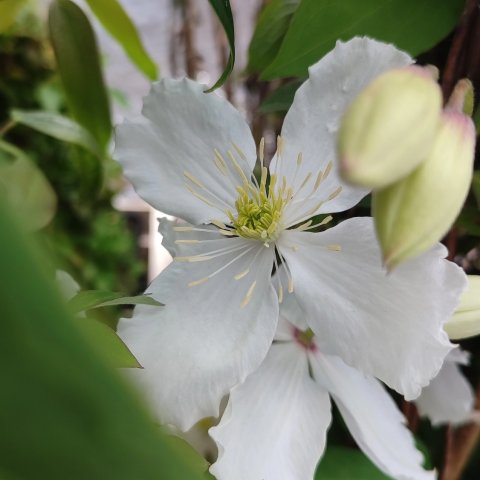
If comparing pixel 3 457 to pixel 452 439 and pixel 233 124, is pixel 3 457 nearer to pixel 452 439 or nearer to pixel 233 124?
pixel 233 124

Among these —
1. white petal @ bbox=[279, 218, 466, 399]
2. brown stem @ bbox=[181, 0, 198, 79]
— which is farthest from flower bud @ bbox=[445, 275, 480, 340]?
brown stem @ bbox=[181, 0, 198, 79]

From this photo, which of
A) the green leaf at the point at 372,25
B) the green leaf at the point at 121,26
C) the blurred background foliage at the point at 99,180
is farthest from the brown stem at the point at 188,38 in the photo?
the green leaf at the point at 372,25

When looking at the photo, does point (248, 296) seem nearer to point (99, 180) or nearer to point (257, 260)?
point (257, 260)

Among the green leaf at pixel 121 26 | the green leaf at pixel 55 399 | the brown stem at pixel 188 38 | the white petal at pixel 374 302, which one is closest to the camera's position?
the green leaf at pixel 55 399

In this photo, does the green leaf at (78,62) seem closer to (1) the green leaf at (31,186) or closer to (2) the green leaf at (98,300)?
(1) the green leaf at (31,186)

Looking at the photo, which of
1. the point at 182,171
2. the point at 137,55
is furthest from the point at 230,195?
the point at 137,55

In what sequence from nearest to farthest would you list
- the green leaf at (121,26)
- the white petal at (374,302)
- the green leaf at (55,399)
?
the green leaf at (55,399)
the white petal at (374,302)
the green leaf at (121,26)

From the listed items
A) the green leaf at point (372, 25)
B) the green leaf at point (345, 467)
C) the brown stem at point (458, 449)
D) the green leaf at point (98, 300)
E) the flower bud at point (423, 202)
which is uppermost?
the green leaf at point (372, 25)
